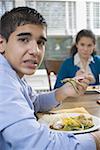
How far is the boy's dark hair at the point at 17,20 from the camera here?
896mm

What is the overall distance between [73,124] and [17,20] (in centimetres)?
49

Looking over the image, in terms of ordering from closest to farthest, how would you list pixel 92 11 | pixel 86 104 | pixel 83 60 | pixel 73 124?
pixel 73 124
pixel 86 104
pixel 83 60
pixel 92 11

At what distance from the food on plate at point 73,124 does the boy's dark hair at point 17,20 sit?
1.41ft

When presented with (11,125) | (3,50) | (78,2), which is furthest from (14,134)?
(78,2)

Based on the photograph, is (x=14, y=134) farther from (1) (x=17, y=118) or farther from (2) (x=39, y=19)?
(2) (x=39, y=19)

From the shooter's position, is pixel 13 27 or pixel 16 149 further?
pixel 13 27

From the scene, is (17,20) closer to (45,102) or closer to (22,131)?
(22,131)

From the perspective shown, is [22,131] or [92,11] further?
[92,11]

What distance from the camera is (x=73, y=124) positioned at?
111cm

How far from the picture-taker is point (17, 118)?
0.72 m

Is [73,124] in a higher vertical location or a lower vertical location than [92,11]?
lower

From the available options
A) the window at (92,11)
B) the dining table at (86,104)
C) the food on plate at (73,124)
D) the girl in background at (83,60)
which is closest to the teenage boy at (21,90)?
the food on plate at (73,124)

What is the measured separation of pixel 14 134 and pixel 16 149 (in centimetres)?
7

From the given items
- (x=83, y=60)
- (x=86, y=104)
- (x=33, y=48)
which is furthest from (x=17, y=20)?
(x=83, y=60)
